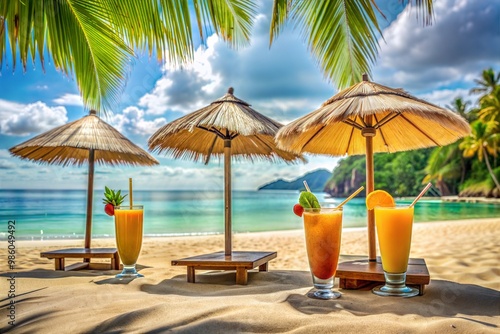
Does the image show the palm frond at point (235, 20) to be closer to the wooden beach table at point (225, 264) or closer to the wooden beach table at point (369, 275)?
the wooden beach table at point (225, 264)

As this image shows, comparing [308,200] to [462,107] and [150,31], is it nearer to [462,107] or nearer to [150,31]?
[150,31]

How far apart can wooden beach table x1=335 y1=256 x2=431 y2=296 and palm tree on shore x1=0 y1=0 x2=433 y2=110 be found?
1.76 m

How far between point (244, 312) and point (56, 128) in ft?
10.5

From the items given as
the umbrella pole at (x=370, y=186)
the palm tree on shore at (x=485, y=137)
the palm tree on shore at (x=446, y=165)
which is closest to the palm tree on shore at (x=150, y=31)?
the umbrella pole at (x=370, y=186)

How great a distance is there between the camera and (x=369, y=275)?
2.55 m

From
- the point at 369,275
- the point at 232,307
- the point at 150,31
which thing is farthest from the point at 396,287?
the point at 150,31

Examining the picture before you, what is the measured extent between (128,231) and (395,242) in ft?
6.07

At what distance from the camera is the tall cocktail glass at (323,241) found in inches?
90.1

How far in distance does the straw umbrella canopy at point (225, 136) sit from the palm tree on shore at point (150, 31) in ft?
1.78

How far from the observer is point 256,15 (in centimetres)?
409

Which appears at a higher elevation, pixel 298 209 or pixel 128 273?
pixel 298 209

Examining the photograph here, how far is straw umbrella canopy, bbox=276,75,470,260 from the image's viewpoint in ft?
8.04

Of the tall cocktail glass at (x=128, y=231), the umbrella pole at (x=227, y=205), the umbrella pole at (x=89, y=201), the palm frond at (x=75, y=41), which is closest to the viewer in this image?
the palm frond at (x=75, y=41)

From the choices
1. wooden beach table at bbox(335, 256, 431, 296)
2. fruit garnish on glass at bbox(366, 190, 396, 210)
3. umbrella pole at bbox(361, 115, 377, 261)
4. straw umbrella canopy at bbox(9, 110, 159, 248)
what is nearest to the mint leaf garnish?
fruit garnish on glass at bbox(366, 190, 396, 210)
